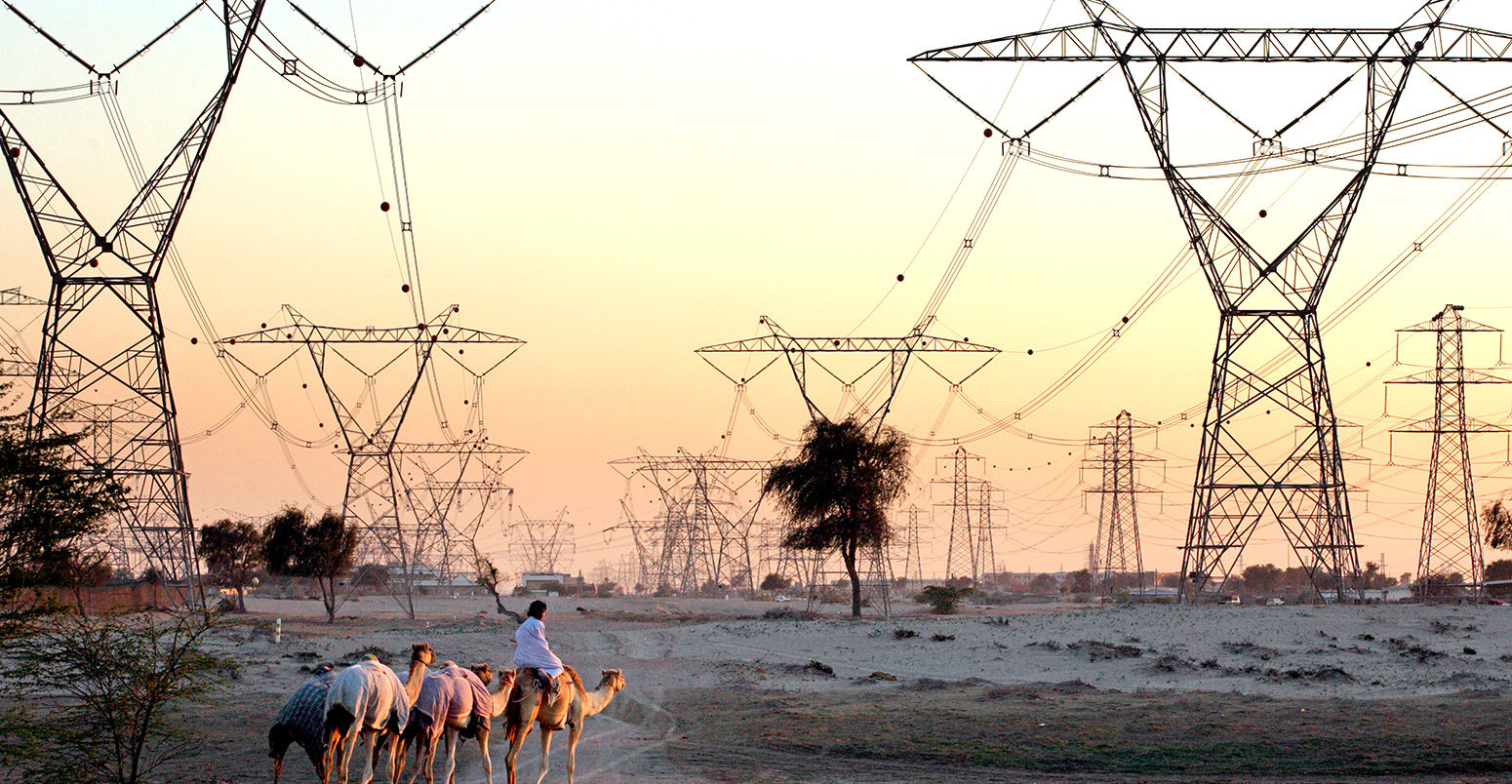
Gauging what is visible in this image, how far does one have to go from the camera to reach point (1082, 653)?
38.4m

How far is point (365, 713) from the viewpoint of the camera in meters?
17.0

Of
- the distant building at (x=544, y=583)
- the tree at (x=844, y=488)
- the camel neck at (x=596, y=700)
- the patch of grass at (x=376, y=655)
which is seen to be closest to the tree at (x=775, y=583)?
the distant building at (x=544, y=583)

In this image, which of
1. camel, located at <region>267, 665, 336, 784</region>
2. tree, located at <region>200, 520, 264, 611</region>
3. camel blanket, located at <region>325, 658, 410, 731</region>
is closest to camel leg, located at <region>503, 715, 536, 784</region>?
camel blanket, located at <region>325, 658, 410, 731</region>

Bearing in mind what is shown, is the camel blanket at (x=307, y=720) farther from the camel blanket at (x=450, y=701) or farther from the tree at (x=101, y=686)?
the camel blanket at (x=450, y=701)

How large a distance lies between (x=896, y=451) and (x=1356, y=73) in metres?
29.4

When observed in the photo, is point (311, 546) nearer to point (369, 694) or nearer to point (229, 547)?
point (229, 547)

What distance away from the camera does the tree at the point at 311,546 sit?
78688mm

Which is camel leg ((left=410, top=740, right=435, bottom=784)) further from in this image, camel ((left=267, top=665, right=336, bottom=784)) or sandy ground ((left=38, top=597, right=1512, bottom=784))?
sandy ground ((left=38, top=597, right=1512, bottom=784))

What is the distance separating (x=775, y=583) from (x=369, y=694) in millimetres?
161723

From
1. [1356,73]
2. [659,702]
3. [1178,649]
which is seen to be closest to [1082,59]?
[1356,73]

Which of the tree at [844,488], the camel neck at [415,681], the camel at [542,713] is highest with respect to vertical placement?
the tree at [844,488]

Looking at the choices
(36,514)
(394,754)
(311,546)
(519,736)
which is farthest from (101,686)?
(311,546)

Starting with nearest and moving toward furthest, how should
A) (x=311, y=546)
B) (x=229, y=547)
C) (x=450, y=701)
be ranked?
(x=450, y=701) < (x=311, y=546) < (x=229, y=547)

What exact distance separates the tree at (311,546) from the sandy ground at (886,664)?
2431cm
